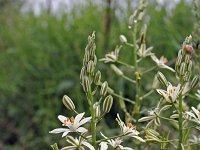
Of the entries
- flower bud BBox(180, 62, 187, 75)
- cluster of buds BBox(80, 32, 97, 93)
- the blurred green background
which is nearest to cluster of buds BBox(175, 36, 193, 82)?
flower bud BBox(180, 62, 187, 75)

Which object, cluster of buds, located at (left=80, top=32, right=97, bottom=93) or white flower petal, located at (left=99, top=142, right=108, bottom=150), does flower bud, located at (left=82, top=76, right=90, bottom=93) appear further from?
white flower petal, located at (left=99, top=142, right=108, bottom=150)

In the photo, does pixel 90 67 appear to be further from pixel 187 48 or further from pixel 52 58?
pixel 52 58

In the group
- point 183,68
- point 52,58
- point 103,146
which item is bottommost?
point 52,58

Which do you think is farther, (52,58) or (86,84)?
(52,58)

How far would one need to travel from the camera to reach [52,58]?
4.01 m

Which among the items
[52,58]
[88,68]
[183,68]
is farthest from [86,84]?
[52,58]

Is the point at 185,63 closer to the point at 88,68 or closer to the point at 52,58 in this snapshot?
the point at 88,68

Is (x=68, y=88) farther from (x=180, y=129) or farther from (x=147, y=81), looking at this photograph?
(x=180, y=129)

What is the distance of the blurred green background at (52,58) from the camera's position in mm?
3674

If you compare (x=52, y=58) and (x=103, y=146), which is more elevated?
(x=103, y=146)

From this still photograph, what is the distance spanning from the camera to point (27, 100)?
156 inches

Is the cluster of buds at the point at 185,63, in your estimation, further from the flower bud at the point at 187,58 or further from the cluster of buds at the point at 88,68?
the cluster of buds at the point at 88,68

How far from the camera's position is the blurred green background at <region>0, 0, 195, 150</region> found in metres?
3.67

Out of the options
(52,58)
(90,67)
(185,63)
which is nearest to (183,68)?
(185,63)
